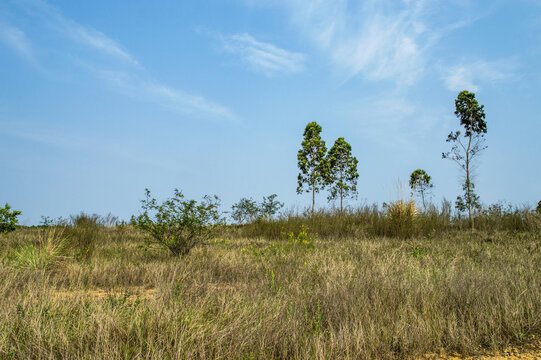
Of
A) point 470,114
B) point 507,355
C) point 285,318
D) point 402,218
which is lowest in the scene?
point 507,355

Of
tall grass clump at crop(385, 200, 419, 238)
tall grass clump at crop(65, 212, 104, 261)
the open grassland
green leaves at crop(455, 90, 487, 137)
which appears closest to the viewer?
the open grassland

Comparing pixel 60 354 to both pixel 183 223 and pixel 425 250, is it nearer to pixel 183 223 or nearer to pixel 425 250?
pixel 183 223

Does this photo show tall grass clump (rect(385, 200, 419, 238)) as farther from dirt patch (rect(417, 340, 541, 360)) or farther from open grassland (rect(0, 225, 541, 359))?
dirt patch (rect(417, 340, 541, 360))

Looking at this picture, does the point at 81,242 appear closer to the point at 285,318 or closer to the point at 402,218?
the point at 285,318

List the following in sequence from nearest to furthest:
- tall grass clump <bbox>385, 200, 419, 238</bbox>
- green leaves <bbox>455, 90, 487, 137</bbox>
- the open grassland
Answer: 1. the open grassland
2. tall grass clump <bbox>385, 200, 419, 238</bbox>
3. green leaves <bbox>455, 90, 487, 137</bbox>

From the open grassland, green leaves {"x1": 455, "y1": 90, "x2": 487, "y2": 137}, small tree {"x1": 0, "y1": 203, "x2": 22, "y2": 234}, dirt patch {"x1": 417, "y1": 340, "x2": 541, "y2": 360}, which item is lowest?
dirt patch {"x1": 417, "y1": 340, "x2": 541, "y2": 360}

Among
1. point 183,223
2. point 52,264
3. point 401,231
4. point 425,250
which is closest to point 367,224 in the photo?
point 401,231

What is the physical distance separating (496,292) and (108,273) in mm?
5475

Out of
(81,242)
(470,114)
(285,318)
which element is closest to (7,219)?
(81,242)

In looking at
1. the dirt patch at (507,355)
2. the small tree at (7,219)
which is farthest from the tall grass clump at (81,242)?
the dirt patch at (507,355)

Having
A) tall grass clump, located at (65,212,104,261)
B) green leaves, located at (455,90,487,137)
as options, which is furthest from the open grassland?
green leaves, located at (455,90,487,137)

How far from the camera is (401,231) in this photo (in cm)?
1195

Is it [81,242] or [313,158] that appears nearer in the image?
[81,242]

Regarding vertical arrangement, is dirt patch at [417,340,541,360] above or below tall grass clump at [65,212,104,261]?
below
